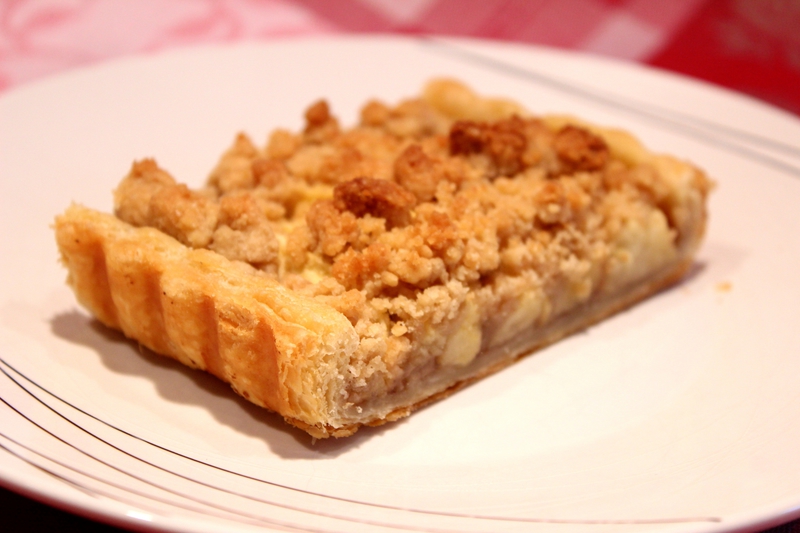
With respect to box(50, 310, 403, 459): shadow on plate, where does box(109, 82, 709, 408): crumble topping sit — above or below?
above

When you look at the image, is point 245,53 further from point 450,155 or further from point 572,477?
point 572,477

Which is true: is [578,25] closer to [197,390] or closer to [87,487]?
[197,390]

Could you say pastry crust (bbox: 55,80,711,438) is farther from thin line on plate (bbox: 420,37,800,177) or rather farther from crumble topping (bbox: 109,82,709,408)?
thin line on plate (bbox: 420,37,800,177)

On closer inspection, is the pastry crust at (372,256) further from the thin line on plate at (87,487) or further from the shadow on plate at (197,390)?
the thin line on plate at (87,487)

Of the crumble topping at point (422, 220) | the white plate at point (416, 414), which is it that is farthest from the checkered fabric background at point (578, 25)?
the crumble topping at point (422, 220)

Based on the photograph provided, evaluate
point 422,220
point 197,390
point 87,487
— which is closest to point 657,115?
point 422,220

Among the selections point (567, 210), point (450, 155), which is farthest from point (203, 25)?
point (567, 210)

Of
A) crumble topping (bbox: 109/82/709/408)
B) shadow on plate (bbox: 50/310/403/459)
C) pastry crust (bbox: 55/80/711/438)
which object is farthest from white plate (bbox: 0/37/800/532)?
crumble topping (bbox: 109/82/709/408)
